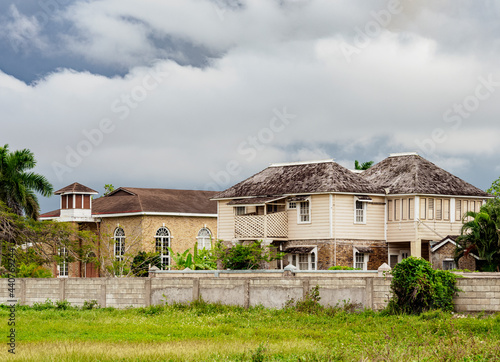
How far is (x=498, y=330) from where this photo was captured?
19.6 meters

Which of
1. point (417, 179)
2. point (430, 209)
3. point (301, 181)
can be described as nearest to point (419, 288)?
point (430, 209)

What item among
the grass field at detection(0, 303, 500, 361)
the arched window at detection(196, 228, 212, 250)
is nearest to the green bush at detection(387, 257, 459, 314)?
the grass field at detection(0, 303, 500, 361)

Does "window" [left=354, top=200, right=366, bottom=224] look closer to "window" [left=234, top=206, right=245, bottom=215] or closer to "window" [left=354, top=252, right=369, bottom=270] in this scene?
"window" [left=354, top=252, right=369, bottom=270]

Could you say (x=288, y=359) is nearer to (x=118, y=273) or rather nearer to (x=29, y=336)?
(x=29, y=336)

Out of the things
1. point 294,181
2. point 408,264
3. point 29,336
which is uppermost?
point 294,181

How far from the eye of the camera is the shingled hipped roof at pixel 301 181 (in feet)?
140

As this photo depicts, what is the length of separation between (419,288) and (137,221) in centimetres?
2921

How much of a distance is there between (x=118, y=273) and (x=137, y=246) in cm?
371

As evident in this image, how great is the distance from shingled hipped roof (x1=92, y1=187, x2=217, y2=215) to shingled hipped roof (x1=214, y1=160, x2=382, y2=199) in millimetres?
5027

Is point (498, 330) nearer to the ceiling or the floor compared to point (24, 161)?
nearer to the floor

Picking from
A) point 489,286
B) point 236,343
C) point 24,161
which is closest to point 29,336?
point 236,343

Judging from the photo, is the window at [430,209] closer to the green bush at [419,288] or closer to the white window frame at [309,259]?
the white window frame at [309,259]

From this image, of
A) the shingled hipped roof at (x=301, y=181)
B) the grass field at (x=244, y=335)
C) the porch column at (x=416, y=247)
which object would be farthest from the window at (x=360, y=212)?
the grass field at (x=244, y=335)

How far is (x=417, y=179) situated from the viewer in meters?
43.4
